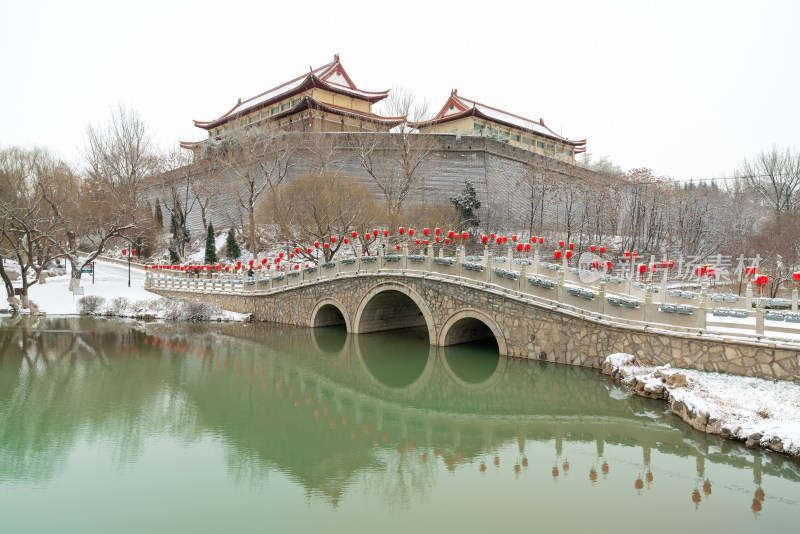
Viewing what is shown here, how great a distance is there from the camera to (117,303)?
72.6ft

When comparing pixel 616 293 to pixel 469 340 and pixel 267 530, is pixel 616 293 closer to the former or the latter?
pixel 469 340

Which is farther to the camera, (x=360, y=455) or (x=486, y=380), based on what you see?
(x=486, y=380)

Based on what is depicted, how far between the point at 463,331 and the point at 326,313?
252 inches

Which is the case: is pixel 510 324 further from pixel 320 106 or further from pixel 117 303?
pixel 320 106

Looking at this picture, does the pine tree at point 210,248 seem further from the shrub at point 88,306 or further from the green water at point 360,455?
the green water at point 360,455

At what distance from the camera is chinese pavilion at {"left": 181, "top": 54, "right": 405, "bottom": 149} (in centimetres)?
3225

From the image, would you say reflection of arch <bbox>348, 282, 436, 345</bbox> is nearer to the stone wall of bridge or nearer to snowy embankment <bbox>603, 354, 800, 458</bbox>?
the stone wall of bridge

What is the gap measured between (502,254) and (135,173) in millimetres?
20818

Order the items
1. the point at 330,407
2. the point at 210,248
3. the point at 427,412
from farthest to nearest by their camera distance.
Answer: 1. the point at 210,248
2. the point at 330,407
3. the point at 427,412

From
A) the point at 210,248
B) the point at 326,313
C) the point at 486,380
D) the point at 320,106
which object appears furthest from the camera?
the point at 320,106

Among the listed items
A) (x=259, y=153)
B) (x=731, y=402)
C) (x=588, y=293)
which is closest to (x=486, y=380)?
(x=588, y=293)

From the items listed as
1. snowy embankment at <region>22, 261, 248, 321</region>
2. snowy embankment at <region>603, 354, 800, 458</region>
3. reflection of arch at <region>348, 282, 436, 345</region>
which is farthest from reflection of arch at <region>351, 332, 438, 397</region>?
snowy embankment at <region>22, 261, 248, 321</region>

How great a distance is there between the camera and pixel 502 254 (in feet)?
87.2

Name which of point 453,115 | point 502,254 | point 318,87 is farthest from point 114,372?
point 453,115
